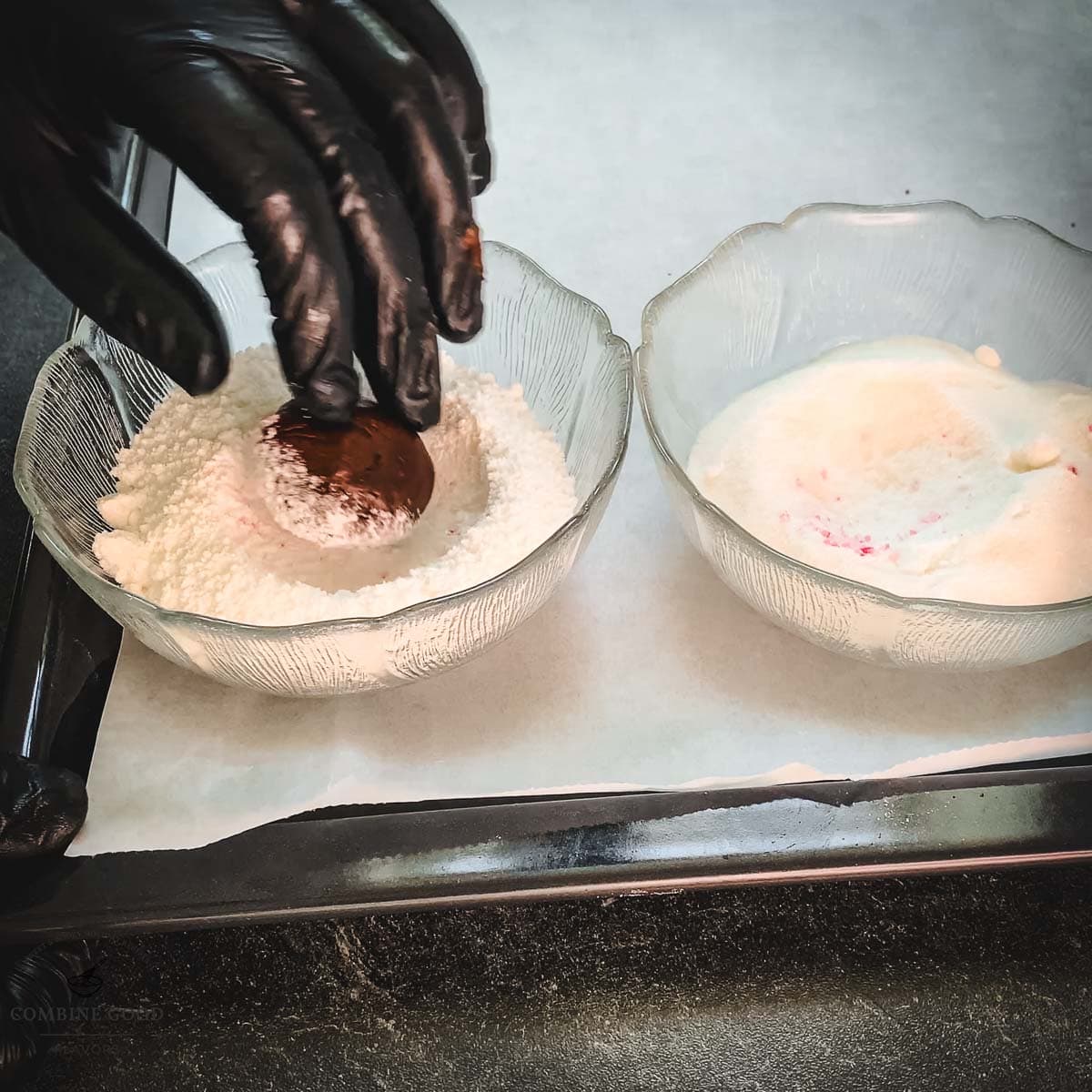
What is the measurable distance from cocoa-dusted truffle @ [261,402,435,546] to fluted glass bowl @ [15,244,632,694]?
102mm

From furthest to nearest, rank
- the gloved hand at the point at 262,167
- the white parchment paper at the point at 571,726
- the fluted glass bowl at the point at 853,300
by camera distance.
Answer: the fluted glass bowl at the point at 853,300
the white parchment paper at the point at 571,726
the gloved hand at the point at 262,167

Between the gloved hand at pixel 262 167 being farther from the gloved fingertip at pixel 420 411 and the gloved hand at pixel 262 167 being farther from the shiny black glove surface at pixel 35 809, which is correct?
the shiny black glove surface at pixel 35 809

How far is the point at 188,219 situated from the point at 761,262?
0.57 m

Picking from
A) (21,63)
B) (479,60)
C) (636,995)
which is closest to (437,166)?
(21,63)

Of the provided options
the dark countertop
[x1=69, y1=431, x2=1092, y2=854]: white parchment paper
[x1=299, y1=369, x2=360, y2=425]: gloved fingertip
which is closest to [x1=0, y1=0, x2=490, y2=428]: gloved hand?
[x1=299, y1=369, x2=360, y2=425]: gloved fingertip

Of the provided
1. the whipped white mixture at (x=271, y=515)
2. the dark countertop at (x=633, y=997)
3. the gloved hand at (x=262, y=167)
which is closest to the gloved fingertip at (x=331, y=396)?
the gloved hand at (x=262, y=167)

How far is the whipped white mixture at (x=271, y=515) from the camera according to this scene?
2.70 ft

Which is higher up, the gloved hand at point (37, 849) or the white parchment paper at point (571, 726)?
the white parchment paper at point (571, 726)

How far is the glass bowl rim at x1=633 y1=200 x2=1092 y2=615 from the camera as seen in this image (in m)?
0.78

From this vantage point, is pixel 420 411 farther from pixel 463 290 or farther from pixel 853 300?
pixel 853 300

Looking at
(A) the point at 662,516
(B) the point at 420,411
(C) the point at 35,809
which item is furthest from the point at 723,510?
(C) the point at 35,809

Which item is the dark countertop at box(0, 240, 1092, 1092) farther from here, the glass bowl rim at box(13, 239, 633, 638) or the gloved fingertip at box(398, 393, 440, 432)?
the gloved fingertip at box(398, 393, 440, 432)

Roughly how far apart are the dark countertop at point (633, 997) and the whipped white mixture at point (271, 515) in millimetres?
215

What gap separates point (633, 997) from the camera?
782 mm
